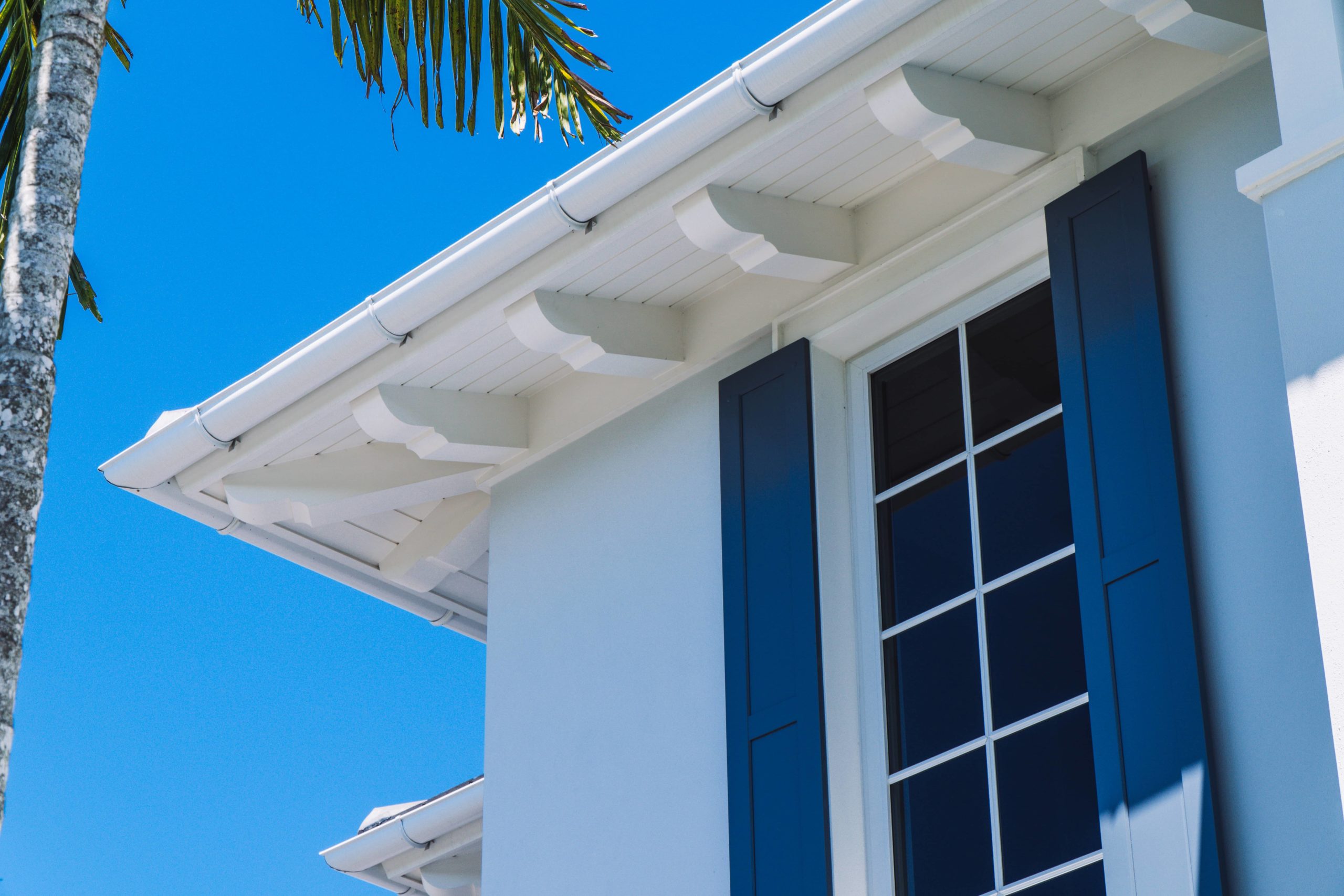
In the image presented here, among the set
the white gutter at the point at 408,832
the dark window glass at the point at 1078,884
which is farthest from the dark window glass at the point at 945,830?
the white gutter at the point at 408,832

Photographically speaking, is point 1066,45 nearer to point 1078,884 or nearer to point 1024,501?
point 1024,501

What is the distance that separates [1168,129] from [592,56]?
80.9 inches

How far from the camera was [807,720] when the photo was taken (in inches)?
197

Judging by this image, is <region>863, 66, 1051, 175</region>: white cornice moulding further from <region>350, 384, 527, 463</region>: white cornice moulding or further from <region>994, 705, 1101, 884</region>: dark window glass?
<region>350, 384, 527, 463</region>: white cornice moulding

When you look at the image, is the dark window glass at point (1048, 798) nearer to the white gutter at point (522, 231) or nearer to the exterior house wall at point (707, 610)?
the exterior house wall at point (707, 610)

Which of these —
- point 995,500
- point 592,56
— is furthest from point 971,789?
point 592,56

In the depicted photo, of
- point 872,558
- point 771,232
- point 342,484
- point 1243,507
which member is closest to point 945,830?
point 872,558

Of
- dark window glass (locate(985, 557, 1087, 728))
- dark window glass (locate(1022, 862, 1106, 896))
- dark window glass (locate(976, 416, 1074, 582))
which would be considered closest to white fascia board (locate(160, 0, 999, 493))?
dark window glass (locate(976, 416, 1074, 582))

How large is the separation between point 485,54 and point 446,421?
1313mm

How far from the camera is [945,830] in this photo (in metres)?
4.81

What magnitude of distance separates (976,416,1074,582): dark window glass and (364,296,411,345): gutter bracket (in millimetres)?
1994

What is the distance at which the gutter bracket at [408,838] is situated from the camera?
8.00 m

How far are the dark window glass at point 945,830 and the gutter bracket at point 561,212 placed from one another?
194cm

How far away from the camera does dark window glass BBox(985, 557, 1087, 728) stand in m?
4.71
